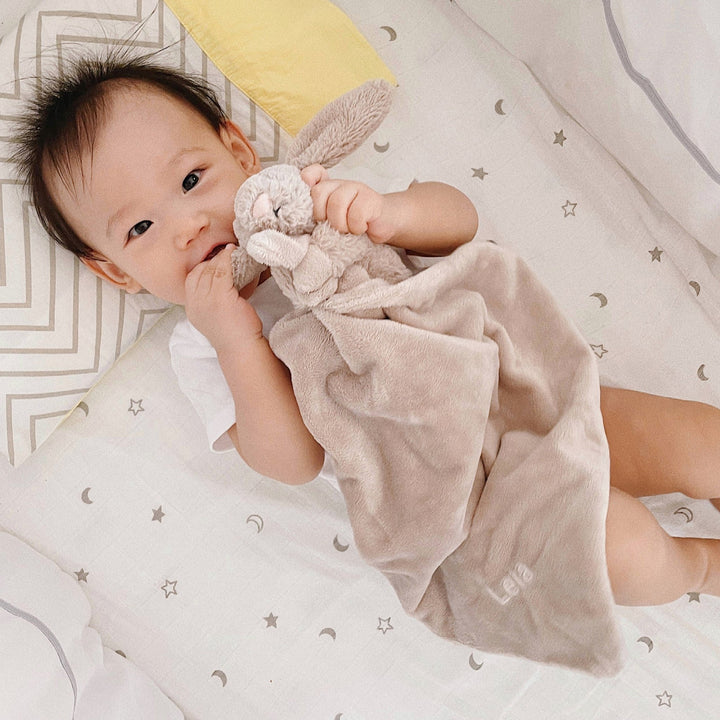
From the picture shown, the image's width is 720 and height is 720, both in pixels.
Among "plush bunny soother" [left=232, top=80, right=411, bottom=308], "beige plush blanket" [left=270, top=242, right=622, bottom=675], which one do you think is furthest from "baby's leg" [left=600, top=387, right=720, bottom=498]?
"plush bunny soother" [left=232, top=80, right=411, bottom=308]

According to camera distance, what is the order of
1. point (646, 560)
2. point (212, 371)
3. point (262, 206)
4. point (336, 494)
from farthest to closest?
point (336, 494), point (212, 371), point (646, 560), point (262, 206)

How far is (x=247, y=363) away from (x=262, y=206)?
0.24 m

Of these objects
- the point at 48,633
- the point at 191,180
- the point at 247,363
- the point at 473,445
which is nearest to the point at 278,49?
the point at 191,180

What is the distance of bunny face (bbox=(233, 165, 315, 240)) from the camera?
0.88m

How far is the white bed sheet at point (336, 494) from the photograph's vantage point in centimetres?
122

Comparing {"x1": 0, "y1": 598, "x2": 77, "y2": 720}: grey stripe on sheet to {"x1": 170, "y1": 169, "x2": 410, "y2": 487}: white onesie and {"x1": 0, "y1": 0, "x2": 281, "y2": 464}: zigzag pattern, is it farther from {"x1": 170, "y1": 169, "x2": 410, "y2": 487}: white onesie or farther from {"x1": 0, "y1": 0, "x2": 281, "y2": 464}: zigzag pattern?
{"x1": 170, "y1": 169, "x2": 410, "y2": 487}: white onesie

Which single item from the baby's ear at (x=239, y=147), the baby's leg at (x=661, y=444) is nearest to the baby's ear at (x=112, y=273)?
the baby's ear at (x=239, y=147)

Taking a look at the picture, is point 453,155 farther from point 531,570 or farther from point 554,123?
point 531,570

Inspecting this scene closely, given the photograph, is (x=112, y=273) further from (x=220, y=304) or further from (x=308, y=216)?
(x=308, y=216)

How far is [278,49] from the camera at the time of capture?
1213 millimetres

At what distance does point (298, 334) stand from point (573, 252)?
538 millimetres

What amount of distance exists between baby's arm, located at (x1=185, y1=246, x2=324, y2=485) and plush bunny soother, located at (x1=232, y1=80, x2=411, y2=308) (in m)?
0.10

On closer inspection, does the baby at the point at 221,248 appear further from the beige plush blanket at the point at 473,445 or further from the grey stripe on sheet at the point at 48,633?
the grey stripe on sheet at the point at 48,633

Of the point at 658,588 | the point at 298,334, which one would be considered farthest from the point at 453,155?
the point at 658,588
